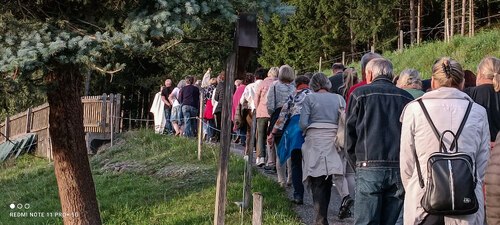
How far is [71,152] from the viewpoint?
351 inches

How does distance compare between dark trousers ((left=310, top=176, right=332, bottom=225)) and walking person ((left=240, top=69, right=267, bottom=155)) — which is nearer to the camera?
dark trousers ((left=310, top=176, right=332, bottom=225))

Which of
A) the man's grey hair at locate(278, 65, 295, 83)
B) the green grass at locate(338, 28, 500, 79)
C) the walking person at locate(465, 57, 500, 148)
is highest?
the green grass at locate(338, 28, 500, 79)

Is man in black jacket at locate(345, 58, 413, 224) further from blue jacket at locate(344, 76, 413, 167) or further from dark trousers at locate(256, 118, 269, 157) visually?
dark trousers at locate(256, 118, 269, 157)

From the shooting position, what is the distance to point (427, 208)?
486 cm

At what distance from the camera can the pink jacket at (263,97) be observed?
11869mm

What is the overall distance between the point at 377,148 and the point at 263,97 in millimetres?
5843

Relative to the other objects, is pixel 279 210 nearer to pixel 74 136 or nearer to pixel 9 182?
pixel 74 136

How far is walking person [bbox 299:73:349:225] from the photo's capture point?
27.9 ft

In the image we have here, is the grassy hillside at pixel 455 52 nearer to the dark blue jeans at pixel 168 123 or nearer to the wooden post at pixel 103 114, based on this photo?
the dark blue jeans at pixel 168 123

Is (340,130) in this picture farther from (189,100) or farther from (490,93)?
(189,100)

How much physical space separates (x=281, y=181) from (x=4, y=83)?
5.23 m

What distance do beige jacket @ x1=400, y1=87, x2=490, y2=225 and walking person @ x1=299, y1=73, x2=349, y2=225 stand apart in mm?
3296

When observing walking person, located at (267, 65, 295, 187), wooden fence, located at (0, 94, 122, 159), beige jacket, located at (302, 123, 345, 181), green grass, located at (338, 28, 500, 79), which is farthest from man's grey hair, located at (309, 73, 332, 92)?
green grass, located at (338, 28, 500, 79)

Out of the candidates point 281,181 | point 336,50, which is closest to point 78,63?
point 281,181
